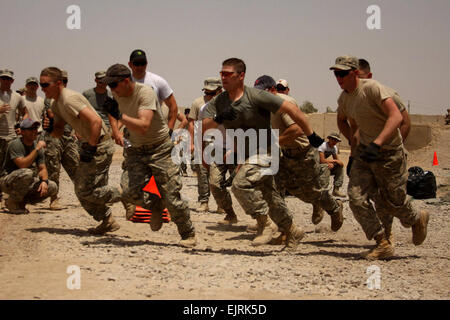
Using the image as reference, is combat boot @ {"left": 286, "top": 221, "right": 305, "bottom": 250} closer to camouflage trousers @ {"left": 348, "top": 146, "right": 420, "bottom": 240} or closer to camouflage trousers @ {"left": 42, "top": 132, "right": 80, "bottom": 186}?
camouflage trousers @ {"left": 348, "top": 146, "right": 420, "bottom": 240}

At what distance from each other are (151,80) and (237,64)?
1744 millimetres

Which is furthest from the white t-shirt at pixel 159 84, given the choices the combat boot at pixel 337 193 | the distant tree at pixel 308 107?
the distant tree at pixel 308 107

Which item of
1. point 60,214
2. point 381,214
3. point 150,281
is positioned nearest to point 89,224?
point 60,214

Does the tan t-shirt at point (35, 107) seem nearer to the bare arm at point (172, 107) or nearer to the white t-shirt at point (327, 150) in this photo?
the bare arm at point (172, 107)

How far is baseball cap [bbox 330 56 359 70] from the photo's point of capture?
19.0 ft

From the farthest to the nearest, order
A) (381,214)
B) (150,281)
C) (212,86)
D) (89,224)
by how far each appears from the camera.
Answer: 1. (212,86)
2. (89,224)
3. (381,214)
4. (150,281)

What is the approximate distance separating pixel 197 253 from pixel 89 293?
190 cm

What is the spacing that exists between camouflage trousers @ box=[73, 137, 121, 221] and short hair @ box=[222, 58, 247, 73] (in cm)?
189

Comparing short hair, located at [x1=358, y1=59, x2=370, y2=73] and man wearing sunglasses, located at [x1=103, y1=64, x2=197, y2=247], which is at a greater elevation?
short hair, located at [x1=358, y1=59, x2=370, y2=73]

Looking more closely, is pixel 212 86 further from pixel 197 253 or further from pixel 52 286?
pixel 52 286

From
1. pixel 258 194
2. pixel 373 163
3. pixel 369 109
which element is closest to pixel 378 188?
pixel 373 163

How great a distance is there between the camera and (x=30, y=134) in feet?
28.2

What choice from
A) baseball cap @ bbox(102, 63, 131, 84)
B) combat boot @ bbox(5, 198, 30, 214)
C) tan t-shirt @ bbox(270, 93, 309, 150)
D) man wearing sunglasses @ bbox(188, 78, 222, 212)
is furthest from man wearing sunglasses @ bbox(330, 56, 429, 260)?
combat boot @ bbox(5, 198, 30, 214)

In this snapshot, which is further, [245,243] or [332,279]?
[245,243]
